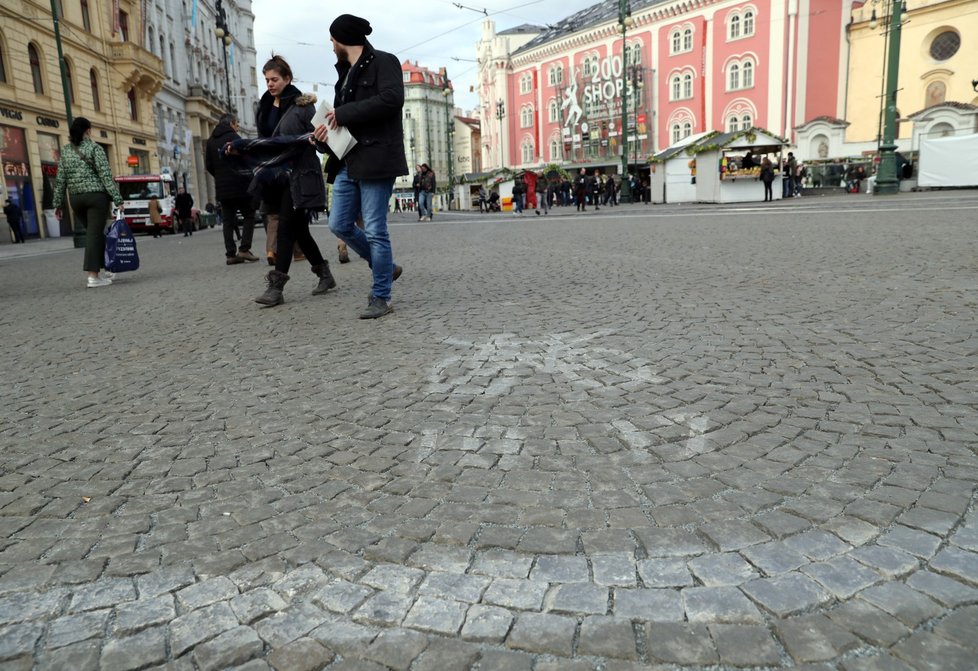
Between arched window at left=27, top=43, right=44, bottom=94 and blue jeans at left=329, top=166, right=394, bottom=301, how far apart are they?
98.7 ft

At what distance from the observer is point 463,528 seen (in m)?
2.29

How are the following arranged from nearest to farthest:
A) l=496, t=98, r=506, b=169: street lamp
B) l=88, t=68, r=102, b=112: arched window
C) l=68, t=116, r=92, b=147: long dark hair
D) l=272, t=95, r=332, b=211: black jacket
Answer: l=272, t=95, r=332, b=211: black jacket < l=68, t=116, r=92, b=147: long dark hair < l=88, t=68, r=102, b=112: arched window < l=496, t=98, r=506, b=169: street lamp

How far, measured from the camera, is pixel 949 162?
2922 centimetres

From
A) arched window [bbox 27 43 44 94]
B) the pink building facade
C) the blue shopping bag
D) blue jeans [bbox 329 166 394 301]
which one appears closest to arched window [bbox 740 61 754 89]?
the pink building facade

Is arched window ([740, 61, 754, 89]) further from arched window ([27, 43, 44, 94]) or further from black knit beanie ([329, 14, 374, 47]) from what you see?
black knit beanie ([329, 14, 374, 47])

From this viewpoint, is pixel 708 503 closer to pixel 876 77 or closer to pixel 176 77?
pixel 176 77

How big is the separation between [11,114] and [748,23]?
150 feet

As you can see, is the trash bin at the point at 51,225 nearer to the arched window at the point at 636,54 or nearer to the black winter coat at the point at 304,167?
the black winter coat at the point at 304,167

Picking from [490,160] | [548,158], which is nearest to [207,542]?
[548,158]

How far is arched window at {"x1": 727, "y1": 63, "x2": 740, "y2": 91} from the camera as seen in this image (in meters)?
54.4

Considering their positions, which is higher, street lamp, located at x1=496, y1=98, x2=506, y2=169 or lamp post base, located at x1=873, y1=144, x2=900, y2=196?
street lamp, located at x1=496, y1=98, x2=506, y2=169

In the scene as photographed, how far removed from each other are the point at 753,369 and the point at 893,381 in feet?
2.08

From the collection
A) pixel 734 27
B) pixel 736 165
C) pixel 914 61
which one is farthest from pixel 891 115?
pixel 734 27

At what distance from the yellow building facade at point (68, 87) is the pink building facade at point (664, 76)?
72.9ft
